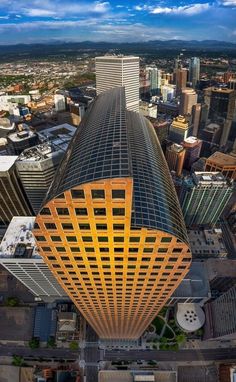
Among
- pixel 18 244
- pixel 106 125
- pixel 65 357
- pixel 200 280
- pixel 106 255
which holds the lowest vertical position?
pixel 65 357

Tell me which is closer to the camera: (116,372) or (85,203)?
(85,203)

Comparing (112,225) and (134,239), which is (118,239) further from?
(112,225)

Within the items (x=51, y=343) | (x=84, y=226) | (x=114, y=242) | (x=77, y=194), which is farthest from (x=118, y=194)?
(x=51, y=343)

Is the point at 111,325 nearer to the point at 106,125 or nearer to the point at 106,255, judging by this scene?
the point at 106,255

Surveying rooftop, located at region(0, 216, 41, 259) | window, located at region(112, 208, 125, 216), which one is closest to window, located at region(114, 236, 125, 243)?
window, located at region(112, 208, 125, 216)

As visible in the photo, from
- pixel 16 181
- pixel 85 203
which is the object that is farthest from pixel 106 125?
pixel 16 181
